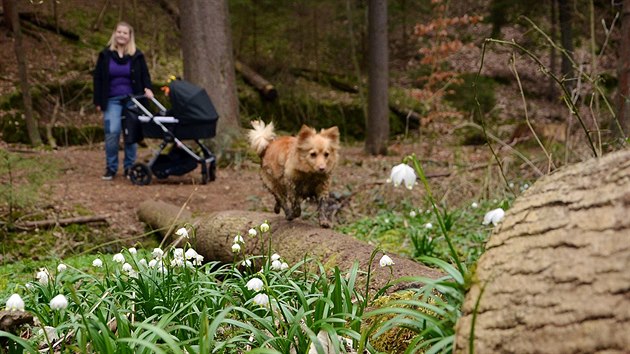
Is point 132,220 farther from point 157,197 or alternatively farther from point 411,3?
point 411,3

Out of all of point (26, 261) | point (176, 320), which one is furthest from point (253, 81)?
point (176, 320)

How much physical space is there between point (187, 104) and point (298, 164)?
4.58 meters

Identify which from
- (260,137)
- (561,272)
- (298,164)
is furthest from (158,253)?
(260,137)

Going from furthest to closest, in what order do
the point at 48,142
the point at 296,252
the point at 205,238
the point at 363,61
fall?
the point at 363,61 < the point at 48,142 < the point at 205,238 < the point at 296,252

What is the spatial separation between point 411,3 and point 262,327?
723 inches

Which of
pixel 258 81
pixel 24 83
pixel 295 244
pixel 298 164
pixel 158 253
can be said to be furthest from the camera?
pixel 258 81

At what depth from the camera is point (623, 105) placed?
21.8ft

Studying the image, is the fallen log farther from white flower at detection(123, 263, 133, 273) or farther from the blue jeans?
white flower at detection(123, 263, 133, 273)

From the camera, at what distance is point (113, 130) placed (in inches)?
385

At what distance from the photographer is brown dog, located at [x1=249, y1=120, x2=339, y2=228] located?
17.4ft

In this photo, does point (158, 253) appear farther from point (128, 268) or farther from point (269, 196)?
point (269, 196)

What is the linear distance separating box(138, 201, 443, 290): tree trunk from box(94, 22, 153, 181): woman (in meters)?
3.29

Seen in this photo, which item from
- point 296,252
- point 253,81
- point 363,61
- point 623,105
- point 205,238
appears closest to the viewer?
point 296,252

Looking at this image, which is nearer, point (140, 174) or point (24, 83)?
point (140, 174)
